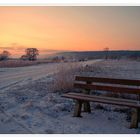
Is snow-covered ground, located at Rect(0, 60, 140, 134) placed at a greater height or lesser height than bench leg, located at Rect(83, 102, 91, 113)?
lesser

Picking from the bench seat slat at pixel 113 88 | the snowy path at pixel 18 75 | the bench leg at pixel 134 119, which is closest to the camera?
the bench leg at pixel 134 119

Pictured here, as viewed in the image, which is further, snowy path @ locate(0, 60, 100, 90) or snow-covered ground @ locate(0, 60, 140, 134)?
snowy path @ locate(0, 60, 100, 90)

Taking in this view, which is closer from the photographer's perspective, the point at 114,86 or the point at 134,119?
the point at 134,119

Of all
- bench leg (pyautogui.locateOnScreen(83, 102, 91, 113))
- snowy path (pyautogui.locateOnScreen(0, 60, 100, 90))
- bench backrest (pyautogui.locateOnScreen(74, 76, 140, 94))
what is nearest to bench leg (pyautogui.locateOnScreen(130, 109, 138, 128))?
bench backrest (pyautogui.locateOnScreen(74, 76, 140, 94))

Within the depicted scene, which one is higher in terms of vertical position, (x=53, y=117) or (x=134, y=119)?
(x=134, y=119)

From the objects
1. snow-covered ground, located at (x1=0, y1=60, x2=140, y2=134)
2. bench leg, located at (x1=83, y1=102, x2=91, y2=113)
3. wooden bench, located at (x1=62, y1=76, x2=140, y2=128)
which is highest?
wooden bench, located at (x1=62, y1=76, x2=140, y2=128)

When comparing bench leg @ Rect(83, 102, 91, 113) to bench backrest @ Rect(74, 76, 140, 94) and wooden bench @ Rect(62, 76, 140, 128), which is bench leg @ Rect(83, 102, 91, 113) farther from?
bench backrest @ Rect(74, 76, 140, 94)

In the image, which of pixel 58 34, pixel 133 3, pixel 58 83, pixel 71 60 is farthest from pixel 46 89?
pixel 71 60

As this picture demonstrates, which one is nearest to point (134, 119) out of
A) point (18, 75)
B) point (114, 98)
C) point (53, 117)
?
point (114, 98)

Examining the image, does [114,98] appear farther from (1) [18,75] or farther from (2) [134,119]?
(1) [18,75]

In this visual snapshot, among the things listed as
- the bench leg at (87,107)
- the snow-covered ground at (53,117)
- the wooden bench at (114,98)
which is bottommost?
the snow-covered ground at (53,117)

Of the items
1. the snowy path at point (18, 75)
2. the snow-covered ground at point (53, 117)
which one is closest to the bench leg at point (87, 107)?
the snow-covered ground at point (53, 117)

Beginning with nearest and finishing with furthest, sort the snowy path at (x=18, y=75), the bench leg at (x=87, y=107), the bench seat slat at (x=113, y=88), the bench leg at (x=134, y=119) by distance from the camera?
the bench leg at (x=134, y=119) → the bench seat slat at (x=113, y=88) → the bench leg at (x=87, y=107) → the snowy path at (x=18, y=75)

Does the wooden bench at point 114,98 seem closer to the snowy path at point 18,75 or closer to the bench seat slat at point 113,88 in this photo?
the bench seat slat at point 113,88
